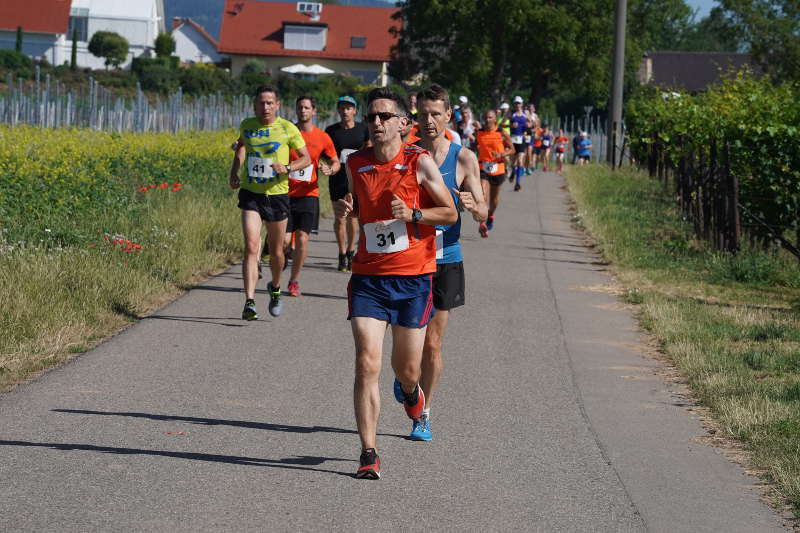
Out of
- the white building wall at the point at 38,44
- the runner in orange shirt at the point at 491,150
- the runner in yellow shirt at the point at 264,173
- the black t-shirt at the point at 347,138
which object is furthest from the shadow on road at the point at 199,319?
the white building wall at the point at 38,44

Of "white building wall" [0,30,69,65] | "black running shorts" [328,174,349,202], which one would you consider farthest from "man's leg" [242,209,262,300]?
"white building wall" [0,30,69,65]

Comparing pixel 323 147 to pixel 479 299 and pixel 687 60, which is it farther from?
A: pixel 687 60

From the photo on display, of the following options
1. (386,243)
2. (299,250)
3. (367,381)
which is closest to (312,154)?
(299,250)

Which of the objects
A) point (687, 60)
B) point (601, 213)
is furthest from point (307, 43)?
point (601, 213)

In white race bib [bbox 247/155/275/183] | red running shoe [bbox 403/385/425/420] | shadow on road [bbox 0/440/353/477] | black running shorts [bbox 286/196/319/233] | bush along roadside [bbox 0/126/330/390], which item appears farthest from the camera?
black running shorts [bbox 286/196/319/233]

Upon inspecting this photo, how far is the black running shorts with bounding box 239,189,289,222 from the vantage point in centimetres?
1172

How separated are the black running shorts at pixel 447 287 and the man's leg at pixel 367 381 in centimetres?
108

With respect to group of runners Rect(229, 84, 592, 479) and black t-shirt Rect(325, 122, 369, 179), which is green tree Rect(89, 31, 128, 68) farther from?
group of runners Rect(229, 84, 592, 479)

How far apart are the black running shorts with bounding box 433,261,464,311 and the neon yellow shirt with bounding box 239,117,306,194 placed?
13.7 feet

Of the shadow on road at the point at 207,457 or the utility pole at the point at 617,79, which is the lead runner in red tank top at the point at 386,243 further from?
the utility pole at the point at 617,79

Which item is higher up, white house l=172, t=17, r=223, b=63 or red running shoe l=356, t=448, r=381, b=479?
white house l=172, t=17, r=223, b=63

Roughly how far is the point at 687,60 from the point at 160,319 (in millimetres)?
105892

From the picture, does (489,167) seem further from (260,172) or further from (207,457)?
(207,457)

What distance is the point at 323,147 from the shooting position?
43.4 ft
